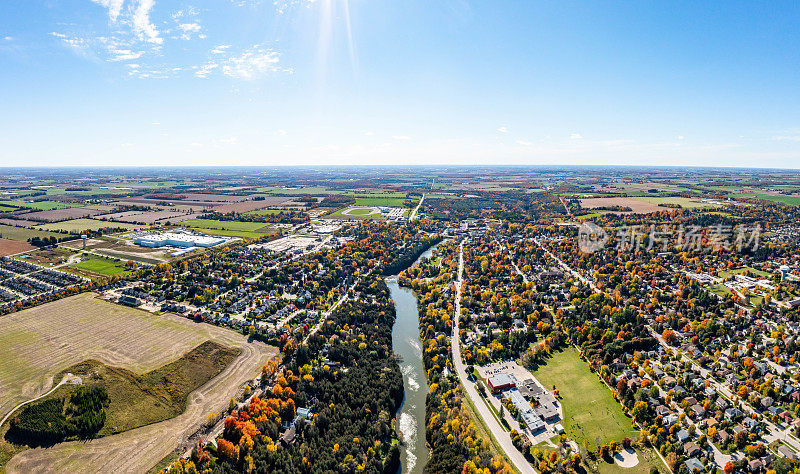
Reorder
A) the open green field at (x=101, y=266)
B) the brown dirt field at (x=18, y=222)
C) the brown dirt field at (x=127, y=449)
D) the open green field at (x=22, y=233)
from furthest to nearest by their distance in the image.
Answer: the brown dirt field at (x=18, y=222) < the open green field at (x=22, y=233) < the open green field at (x=101, y=266) < the brown dirt field at (x=127, y=449)

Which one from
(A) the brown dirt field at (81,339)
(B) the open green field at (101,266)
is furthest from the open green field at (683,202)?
(B) the open green field at (101,266)

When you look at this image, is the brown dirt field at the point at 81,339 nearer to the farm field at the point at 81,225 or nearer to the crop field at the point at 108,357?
the crop field at the point at 108,357

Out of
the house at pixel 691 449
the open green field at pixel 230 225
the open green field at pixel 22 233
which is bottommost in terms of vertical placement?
the house at pixel 691 449

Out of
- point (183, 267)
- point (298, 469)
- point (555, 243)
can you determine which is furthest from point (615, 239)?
point (183, 267)

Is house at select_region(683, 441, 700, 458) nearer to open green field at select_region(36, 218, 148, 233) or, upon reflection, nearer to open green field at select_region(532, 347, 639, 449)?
open green field at select_region(532, 347, 639, 449)

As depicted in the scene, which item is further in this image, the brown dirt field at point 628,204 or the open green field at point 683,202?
the open green field at point 683,202

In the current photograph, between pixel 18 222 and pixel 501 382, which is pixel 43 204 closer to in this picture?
pixel 18 222
